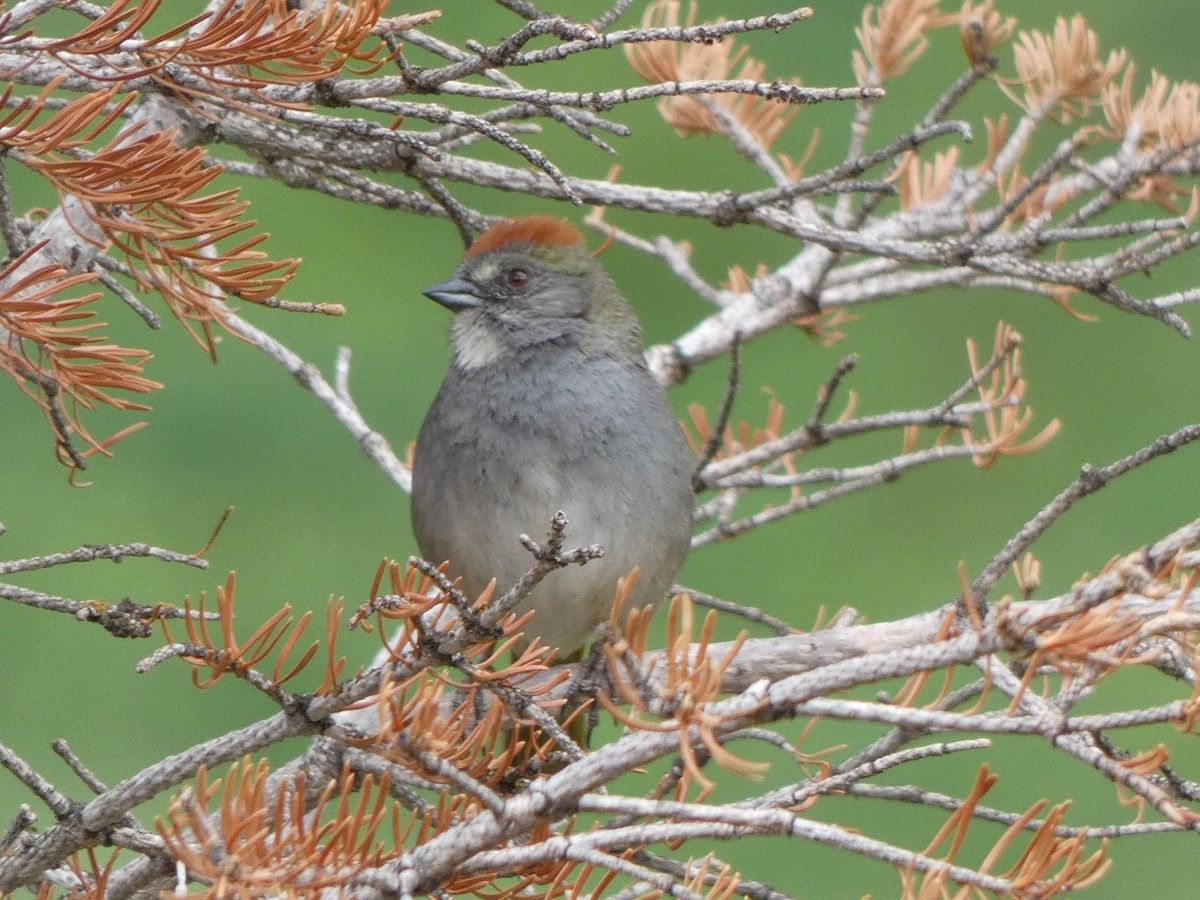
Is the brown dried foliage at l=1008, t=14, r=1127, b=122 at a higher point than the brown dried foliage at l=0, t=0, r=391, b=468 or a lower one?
higher

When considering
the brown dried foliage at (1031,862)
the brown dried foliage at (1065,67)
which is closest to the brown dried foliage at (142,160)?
the brown dried foliage at (1031,862)

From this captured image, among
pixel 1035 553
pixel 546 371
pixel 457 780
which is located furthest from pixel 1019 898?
pixel 1035 553

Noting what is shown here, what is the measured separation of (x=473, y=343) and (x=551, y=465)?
1.80 feet

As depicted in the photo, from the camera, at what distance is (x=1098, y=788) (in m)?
5.49

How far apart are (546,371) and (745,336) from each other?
1.82ft

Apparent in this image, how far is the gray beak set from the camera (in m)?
3.99

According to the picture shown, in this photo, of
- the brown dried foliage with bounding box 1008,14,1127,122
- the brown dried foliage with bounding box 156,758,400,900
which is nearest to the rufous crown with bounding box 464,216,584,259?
the brown dried foliage with bounding box 1008,14,1127,122

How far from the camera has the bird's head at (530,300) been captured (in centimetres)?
392

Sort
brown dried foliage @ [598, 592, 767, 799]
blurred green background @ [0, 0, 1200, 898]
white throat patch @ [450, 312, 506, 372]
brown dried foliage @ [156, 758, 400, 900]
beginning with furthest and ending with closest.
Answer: blurred green background @ [0, 0, 1200, 898]
white throat patch @ [450, 312, 506, 372]
brown dried foliage @ [156, 758, 400, 900]
brown dried foliage @ [598, 592, 767, 799]

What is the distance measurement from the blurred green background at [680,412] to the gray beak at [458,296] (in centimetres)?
183

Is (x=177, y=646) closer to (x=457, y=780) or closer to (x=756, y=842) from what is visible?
(x=457, y=780)

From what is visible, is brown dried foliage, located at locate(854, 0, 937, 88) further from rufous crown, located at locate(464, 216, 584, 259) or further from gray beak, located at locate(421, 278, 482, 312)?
gray beak, located at locate(421, 278, 482, 312)

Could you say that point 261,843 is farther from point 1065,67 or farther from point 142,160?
point 1065,67

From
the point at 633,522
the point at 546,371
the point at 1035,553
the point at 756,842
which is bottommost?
the point at 756,842
